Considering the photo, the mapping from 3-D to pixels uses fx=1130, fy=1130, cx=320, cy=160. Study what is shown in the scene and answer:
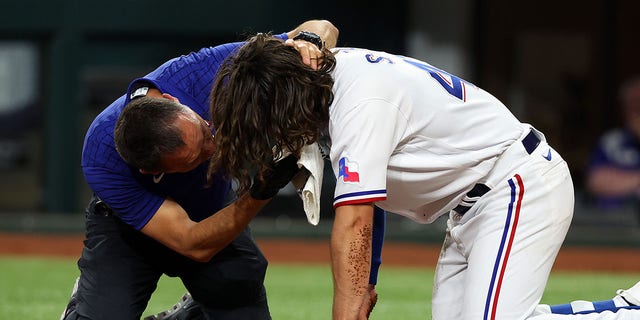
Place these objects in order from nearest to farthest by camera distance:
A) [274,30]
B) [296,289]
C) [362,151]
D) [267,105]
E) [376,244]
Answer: [362,151] < [267,105] < [376,244] < [296,289] < [274,30]

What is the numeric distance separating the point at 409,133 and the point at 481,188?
0.51 metres

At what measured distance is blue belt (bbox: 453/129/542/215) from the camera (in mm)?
4805

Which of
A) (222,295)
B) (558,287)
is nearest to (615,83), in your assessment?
(558,287)

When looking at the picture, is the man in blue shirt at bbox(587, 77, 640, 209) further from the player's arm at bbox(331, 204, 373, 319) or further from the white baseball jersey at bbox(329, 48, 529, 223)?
the player's arm at bbox(331, 204, 373, 319)

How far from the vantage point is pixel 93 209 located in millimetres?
6176

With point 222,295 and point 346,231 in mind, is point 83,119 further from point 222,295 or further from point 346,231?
point 346,231

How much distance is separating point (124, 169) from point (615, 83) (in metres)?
13.4

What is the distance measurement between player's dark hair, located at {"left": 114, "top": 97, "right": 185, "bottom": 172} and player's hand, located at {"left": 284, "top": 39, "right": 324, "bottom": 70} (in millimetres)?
779

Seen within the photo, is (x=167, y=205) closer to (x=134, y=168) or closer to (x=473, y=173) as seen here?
(x=134, y=168)

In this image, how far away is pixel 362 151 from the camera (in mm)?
4227

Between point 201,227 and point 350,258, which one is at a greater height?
point 350,258

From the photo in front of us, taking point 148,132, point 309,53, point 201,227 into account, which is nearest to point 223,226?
point 201,227

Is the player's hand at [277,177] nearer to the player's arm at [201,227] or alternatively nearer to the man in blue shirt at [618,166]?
the player's arm at [201,227]

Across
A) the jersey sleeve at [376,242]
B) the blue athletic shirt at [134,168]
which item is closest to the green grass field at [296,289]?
the blue athletic shirt at [134,168]
